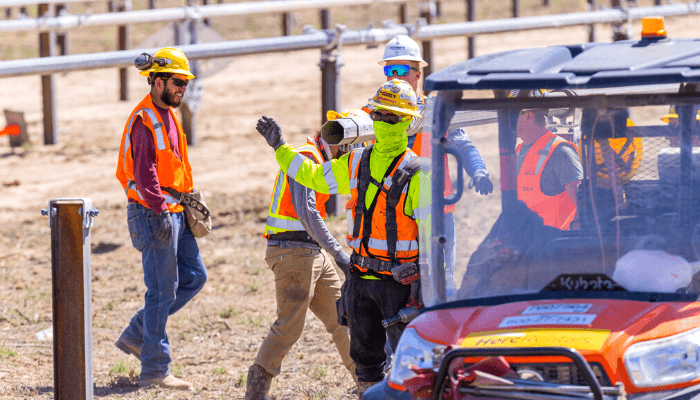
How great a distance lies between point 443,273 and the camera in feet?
12.4

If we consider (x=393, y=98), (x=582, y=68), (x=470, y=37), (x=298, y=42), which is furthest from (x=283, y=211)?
(x=470, y=37)

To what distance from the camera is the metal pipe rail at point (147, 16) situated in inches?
411

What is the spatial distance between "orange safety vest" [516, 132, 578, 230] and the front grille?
0.72 meters

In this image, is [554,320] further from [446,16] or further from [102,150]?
[446,16]

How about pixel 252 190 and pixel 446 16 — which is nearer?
pixel 252 190

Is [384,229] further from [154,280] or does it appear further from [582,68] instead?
[154,280]

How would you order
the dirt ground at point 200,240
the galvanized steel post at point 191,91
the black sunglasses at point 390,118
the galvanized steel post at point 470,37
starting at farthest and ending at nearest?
the galvanized steel post at point 470,37 < the galvanized steel post at point 191,91 < the dirt ground at point 200,240 < the black sunglasses at point 390,118

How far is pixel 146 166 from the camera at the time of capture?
18.9ft

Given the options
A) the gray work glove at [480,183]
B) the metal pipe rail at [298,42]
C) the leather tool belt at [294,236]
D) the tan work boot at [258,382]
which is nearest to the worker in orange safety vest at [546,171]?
the gray work glove at [480,183]

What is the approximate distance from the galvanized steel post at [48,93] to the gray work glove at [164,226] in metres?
9.44

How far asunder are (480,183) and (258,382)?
229 cm

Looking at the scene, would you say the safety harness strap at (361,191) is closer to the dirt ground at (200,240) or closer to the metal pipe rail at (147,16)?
the dirt ground at (200,240)

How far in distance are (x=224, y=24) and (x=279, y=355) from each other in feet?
93.0

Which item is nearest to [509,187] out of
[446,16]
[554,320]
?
[554,320]
